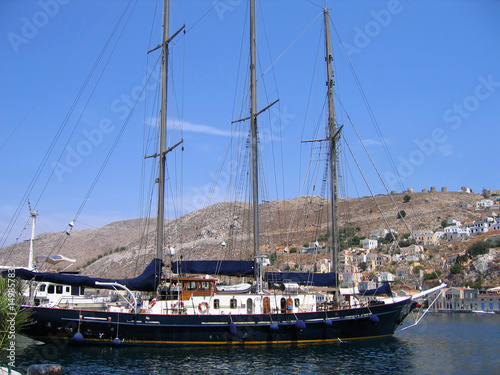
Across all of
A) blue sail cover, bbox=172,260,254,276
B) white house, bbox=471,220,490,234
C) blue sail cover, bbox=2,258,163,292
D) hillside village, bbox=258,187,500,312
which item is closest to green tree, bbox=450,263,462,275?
hillside village, bbox=258,187,500,312

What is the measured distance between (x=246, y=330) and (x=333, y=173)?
48.2 feet

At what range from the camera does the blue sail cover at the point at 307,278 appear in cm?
3556

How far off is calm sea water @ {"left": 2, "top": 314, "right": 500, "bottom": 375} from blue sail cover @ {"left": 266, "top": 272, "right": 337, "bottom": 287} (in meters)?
4.51

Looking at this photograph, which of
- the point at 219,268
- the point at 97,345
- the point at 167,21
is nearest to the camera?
the point at 97,345

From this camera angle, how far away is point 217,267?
33.9 m

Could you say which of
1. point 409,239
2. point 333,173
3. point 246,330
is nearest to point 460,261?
point 409,239

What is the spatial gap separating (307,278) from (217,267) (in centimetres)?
667

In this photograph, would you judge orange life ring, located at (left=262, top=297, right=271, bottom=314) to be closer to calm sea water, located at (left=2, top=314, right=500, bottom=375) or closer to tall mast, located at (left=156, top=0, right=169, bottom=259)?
calm sea water, located at (left=2, top=314, right=500, bottom=375)

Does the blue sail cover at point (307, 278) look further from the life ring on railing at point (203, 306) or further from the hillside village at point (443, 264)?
the hillside village at point (443, 264)

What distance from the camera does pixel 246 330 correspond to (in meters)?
31.4

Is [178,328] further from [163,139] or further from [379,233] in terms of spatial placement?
[379,233]

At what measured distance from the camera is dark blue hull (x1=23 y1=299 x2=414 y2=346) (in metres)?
29.8

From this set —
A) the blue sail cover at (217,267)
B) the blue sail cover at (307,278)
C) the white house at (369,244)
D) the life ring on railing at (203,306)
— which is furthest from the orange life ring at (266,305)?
the white house at (369,244)

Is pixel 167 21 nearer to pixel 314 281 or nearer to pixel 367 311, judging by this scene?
pixel 314 281
